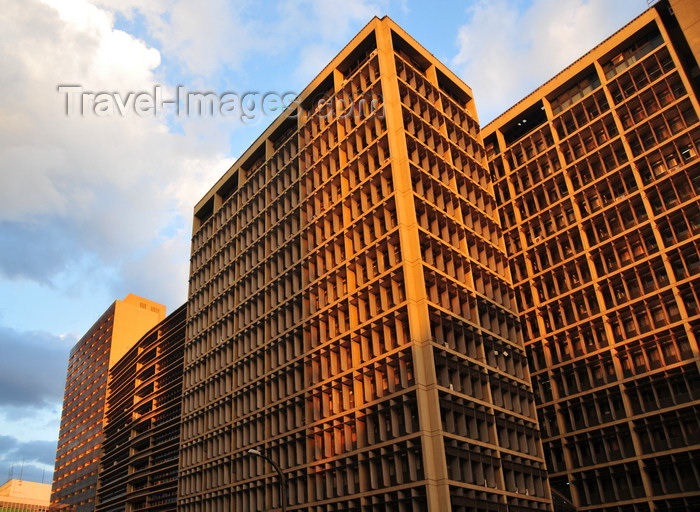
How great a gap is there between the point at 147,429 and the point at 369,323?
60.5m

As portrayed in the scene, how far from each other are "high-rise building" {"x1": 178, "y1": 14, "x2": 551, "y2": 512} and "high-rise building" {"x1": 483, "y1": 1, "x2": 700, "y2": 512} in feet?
23.4

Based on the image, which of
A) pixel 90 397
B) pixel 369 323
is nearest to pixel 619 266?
pixel 369 323

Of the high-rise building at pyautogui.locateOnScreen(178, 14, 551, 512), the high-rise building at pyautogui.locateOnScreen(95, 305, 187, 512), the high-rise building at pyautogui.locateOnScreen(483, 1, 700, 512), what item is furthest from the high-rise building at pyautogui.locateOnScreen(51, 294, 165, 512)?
the high-rise building at pyautogui.locateOnScreen(483, 1, 700, 512)

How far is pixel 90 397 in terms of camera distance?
14100 cm

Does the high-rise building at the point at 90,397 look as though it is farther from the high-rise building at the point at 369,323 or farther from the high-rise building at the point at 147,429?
the high-rise building at the point at 369,323

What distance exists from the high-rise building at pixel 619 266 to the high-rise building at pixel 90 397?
322ft

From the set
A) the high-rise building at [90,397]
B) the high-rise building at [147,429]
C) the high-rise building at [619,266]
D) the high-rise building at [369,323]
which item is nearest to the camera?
the high-rise building at [369,323]

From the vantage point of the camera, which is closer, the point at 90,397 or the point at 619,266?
the point at 619,266

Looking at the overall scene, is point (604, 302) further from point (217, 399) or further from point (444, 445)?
point (217, 399)

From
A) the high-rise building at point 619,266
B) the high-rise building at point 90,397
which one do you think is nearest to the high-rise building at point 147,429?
the high-rise building at point 90,397

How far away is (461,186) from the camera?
192ft

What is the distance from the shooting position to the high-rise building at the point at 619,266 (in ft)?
166

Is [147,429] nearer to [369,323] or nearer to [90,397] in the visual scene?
[90,397]

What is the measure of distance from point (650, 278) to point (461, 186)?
18.2m
